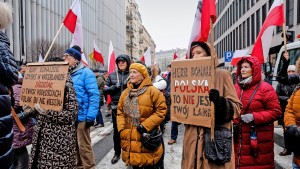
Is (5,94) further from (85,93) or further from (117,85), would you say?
(117,85)

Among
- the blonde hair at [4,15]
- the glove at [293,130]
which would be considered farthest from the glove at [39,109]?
the glove at [293,130]

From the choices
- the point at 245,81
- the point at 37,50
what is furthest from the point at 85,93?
the point at 37,50

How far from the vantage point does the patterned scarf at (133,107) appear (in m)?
3.89

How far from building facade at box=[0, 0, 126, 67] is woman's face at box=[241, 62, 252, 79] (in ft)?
19.3

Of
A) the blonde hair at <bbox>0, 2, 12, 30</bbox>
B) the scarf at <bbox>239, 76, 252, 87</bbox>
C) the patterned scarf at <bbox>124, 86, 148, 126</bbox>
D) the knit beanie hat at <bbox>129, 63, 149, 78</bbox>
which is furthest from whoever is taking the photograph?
the knit beanie hat at <bbox>129, 63, 149, 78</bbox>

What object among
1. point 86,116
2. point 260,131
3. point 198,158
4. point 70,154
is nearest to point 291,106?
point 260,131

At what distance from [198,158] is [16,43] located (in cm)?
2159

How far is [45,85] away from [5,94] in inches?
63.0

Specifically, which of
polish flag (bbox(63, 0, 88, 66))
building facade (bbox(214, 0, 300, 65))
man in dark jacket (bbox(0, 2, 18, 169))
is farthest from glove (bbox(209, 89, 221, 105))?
building facade (bbox(214, 0, 300, 65))

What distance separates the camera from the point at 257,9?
102 feet

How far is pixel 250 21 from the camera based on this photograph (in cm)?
3422

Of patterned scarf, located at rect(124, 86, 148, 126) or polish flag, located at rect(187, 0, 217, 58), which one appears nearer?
polish flag, located at rect(187, 0, 217, 58)

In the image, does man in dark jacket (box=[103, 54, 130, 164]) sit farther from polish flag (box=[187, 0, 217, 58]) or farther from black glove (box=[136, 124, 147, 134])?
polish flag (box=[187, 0, 217, 58])

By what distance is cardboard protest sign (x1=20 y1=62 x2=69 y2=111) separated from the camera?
138 inches
